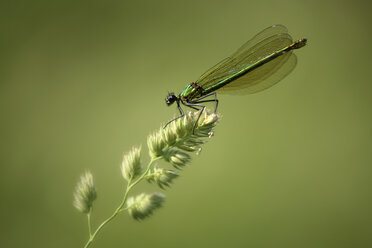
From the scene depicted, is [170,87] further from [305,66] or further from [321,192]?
[321,192]

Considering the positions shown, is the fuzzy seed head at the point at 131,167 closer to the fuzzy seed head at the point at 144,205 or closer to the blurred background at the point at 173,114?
the fuzzy seed head at the point at 144,205

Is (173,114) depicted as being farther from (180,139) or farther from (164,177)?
(164,177)

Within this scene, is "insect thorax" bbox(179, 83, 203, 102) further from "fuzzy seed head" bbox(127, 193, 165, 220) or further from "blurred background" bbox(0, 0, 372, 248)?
"blurred background" bbox(0, 0, 372, 248)

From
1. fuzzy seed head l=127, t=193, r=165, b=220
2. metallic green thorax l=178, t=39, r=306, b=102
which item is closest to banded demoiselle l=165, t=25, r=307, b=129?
metallic green thorax l=178, t=39, r=306, b=102

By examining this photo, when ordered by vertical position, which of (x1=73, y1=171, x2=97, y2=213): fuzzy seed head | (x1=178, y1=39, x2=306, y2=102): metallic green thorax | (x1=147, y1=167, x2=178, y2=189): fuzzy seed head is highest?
(x1=178, y1=39, x2=306, y2=102): metallic green thorax

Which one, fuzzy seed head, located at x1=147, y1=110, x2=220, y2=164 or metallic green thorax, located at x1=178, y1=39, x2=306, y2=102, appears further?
metallic green thorax, located at x1=178, y1=39, x2=306, y2=102

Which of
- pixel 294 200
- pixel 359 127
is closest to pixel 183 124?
pixel 294 200

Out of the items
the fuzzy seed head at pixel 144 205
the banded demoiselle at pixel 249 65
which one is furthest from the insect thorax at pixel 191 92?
the fuzzy seed head at pixel 144 205
